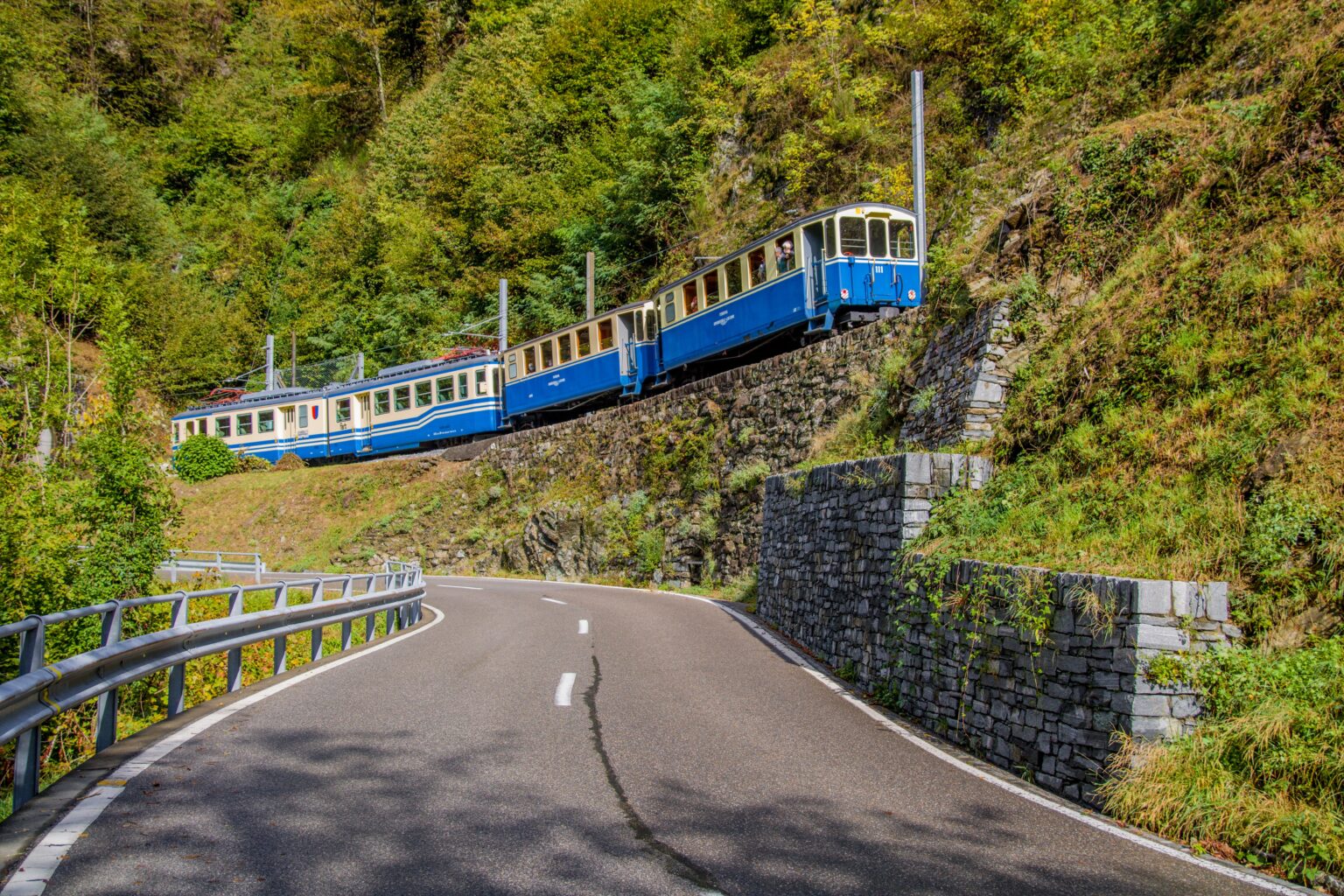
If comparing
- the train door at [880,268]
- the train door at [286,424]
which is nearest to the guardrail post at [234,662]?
the train door at [880,268]

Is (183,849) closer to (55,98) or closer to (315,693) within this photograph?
(315,693)

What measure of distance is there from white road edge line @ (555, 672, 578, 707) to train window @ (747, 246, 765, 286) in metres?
14.3

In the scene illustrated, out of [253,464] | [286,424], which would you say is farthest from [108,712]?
[253,464]

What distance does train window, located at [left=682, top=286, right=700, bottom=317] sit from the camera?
82.8ft

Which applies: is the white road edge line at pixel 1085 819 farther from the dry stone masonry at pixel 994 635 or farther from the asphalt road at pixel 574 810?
the dry stone masonry at pixel 994 635

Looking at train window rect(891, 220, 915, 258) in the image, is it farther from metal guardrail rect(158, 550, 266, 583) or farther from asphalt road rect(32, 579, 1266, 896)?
metal guardrail rect(158, 550, 266, 583)

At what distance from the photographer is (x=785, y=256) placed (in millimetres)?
21469

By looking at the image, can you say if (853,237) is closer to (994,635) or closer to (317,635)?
(317,635)

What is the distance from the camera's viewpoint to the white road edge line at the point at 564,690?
322 inches

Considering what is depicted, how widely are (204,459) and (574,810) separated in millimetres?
42926

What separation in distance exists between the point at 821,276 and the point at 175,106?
7457cm

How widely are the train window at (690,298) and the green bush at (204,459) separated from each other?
88.9 ft

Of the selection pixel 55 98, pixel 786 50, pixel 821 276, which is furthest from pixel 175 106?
pixel 821 276

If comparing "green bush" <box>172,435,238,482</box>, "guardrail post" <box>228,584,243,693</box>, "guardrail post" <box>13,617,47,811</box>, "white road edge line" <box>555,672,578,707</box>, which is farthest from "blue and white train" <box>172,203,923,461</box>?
"guardrail post" <box>13,617,47,811</box>
